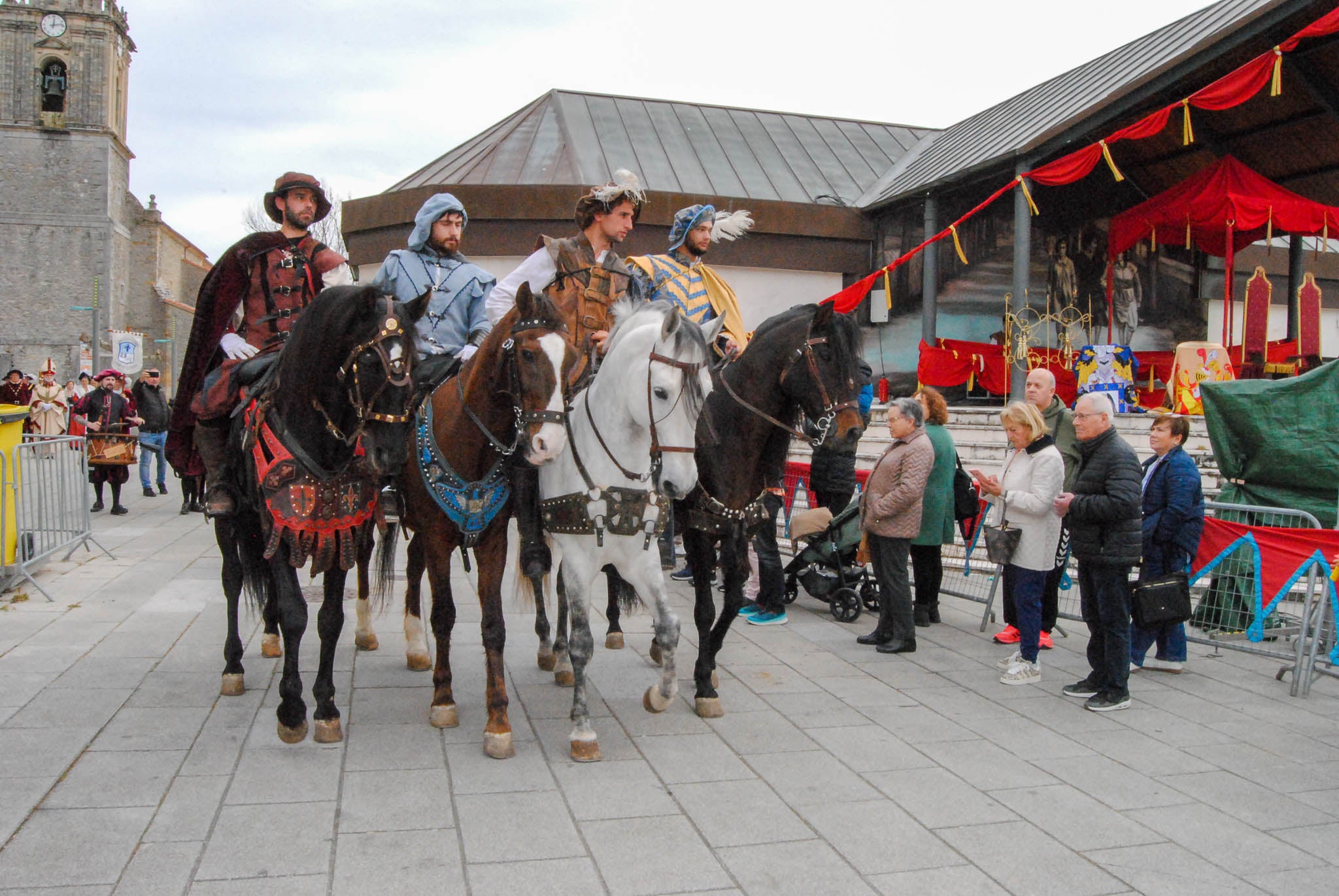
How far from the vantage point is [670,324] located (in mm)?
4172

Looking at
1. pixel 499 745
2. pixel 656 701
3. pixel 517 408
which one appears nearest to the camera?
pixel 517 408

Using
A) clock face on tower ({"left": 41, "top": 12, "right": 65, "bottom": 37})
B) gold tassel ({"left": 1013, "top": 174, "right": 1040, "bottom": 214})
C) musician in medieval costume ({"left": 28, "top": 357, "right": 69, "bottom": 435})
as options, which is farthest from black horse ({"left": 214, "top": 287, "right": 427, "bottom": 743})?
clock face on tower ({"left": 41, "top": 12, "right": 65, "bottom": 37})

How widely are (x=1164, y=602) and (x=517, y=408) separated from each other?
413 centimetres

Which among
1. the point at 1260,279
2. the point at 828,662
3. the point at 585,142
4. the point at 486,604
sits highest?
the point at 585,142

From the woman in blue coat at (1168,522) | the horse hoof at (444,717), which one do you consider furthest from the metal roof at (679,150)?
the horse hoof at (444,717)

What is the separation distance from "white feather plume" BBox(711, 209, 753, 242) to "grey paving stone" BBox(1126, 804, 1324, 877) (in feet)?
12.7

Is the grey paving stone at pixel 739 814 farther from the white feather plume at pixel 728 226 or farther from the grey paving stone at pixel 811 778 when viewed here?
the white feather plume at pixel 728 226

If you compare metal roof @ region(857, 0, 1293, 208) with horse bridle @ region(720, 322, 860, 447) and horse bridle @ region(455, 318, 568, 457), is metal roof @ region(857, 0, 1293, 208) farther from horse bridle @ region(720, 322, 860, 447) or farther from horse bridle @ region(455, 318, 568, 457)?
horse bridle @ region(455, 318, 568, 457)

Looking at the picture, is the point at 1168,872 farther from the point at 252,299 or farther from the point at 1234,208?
the point at 1234,208

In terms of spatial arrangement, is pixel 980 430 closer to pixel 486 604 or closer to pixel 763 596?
pixel 763 596

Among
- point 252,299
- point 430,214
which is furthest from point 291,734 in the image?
point 430,214

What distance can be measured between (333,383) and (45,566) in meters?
6.09

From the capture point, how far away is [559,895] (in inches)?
120

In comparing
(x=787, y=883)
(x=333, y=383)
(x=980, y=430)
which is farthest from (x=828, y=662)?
(x=980, y=430)
